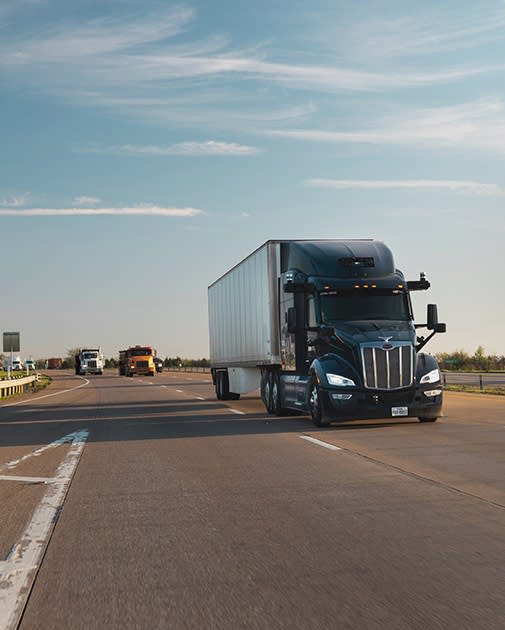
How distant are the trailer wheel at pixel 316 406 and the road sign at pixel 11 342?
1694 inches

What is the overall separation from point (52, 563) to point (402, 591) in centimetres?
240

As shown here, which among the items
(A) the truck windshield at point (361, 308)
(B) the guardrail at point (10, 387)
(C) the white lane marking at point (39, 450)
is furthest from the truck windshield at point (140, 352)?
(C) the white lane marking at point (39, 450)

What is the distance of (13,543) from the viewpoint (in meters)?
6.82

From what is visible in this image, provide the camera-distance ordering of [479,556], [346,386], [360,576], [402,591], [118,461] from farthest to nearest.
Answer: [346,386] < [118,461] < [479,556] < [360,576] < [402,591]

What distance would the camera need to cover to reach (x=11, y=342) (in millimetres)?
59156

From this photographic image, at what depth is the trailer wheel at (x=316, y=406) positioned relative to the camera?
699 inches

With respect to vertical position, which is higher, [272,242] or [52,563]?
[272,242]

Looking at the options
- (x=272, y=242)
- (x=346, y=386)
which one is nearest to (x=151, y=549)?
(x=346, y=386)

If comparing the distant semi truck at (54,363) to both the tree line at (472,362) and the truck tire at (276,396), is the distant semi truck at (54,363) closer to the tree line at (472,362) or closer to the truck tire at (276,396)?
the tree line at (472,362)

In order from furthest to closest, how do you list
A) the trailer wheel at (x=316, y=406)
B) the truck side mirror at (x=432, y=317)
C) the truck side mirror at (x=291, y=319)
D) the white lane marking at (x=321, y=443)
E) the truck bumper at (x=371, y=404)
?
the truck side mirror at (x=291, y=319) < the truck side mirror at (x=432, y=317) < the trailer wheel at (x=316, y=406) < the truck bumper at (x=371, y=404) < the white lane marking at (x=321, y=443)

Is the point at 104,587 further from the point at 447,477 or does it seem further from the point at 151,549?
the point at 447,477

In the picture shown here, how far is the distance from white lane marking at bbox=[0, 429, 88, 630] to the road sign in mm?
49932

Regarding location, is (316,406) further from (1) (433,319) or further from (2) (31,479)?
(2) (31,479)

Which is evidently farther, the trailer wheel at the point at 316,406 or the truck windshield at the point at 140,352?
the truck windshield at the point at 140,352
